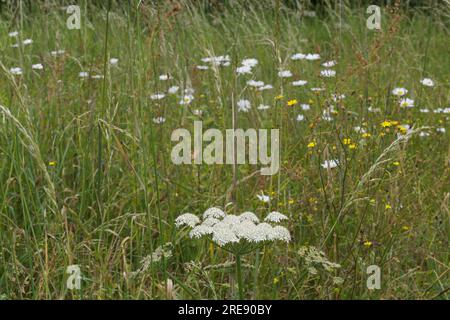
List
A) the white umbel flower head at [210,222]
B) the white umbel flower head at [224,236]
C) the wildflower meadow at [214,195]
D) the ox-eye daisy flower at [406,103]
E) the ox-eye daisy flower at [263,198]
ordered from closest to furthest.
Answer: the white umbel flower head at [224,236] < the white umbel flower head at [210,222] < the wildflower meadow at [214,195] < the ox-eye daisy flower at [263,198] < the ox-eye daisy flower at [406,103]

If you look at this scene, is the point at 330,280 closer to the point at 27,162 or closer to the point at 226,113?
the point at 226,113

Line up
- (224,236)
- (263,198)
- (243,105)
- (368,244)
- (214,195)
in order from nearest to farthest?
(224,236) < (368,244) < (263,198) < (214,195) < (243,105)

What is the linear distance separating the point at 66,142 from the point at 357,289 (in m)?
1.33

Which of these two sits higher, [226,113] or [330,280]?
[226,113]

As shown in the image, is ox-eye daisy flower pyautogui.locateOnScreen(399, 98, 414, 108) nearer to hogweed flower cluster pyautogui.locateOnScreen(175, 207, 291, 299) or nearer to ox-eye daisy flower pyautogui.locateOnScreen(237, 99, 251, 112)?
ox-eye daisy flower pyautogui.locateOnScreen(237, 99, 251, 112)

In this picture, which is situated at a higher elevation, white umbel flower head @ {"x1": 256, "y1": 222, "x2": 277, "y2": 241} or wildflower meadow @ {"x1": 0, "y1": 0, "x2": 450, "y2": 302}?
white umbel flower head @ {"x1": 256, "y1": 222, "x2": 277, "y2": 241}

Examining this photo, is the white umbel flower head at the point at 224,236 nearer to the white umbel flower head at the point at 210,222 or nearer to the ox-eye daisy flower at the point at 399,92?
the white umbel flower head at the point at 210,222

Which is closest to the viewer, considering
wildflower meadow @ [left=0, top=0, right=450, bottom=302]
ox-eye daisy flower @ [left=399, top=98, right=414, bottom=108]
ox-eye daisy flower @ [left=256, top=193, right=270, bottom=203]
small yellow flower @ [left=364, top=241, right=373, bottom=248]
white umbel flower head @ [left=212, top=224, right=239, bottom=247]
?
white umbel flower head @ [left=212, top=224, right=239, bottom=247]

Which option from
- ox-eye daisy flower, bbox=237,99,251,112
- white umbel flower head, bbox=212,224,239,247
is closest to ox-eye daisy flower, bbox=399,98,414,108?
ox-eye daisy flower, bbox=237,99,251,112

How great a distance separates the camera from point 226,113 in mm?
2680

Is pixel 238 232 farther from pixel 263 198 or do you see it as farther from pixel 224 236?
pixel 263 198

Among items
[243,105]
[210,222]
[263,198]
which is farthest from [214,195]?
[243,105]

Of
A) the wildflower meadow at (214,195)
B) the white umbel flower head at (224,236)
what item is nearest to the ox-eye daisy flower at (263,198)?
the wildflower meadow at (214,195)
